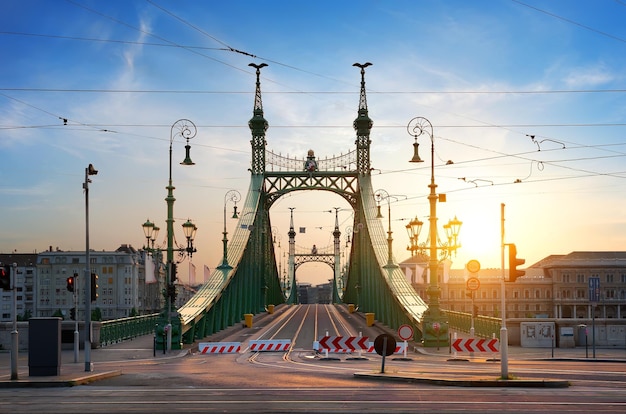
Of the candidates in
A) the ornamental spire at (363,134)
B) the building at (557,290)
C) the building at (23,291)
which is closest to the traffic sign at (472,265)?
the ornamental spire at (363,134)

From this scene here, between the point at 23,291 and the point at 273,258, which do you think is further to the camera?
the point at 23,291

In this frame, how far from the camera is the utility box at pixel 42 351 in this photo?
2456 cm

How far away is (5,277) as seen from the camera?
24203 mm

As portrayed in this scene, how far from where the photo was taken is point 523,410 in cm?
1711

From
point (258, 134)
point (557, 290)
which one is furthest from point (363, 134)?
point (557, 290)

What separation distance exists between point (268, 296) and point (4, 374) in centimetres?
7884

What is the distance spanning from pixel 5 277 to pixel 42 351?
8.18ft

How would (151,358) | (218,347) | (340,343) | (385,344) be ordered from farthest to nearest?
(218,347), (151,358), (340,343), (385,344)

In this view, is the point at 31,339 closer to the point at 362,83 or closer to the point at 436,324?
the point at 436,324

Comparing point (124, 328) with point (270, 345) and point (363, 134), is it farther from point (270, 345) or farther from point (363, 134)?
point (363, 134)

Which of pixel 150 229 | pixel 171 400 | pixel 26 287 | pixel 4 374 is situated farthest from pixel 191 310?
A: pixel 26 287

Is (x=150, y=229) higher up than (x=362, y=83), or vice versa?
(x=362, y=83)

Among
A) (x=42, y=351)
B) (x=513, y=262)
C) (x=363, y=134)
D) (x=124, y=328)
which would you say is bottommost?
(x=124, y=328)

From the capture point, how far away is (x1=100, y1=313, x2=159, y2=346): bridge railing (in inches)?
1750
